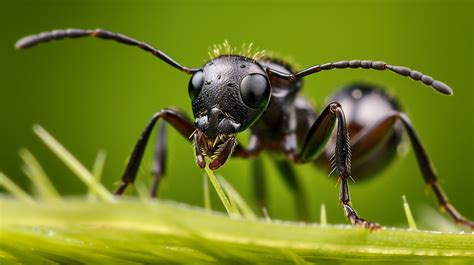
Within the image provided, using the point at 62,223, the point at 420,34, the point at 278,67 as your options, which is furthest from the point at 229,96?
the point at 420,34

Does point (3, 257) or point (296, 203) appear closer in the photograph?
point (3, 257)

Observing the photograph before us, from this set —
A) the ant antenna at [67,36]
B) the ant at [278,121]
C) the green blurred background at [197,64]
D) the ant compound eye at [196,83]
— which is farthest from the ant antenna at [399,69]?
the green blurred background at [197,64]

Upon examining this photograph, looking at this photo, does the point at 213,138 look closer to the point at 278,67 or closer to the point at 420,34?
the point at 278,67

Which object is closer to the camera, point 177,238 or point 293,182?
point 177,238

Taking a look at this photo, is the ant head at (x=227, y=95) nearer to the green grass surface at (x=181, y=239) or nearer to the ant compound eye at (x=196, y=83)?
the ant compound eye at (x=196, y=83)

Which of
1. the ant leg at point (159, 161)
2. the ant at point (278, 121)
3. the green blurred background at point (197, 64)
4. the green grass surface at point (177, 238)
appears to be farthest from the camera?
the green blurred background at point (197, 64)

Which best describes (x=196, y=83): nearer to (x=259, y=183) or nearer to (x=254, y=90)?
(x=254, y=90)

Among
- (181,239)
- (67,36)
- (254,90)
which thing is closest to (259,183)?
(254,90)

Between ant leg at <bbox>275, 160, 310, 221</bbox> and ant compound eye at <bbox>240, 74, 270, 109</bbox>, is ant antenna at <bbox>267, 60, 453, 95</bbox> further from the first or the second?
ant leg at <bbox>275, 160, 310, 221</bbox>
